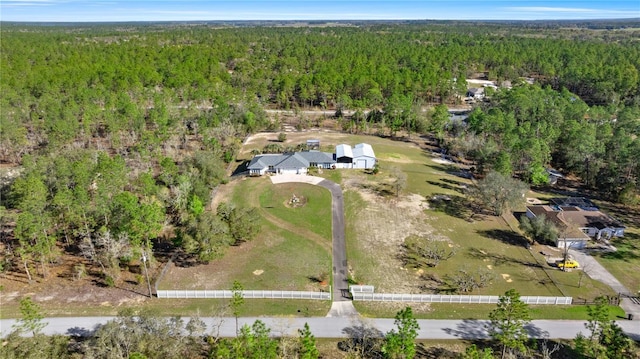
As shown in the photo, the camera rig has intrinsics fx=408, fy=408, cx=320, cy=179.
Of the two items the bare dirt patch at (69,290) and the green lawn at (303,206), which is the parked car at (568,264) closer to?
the green lawn at (303,206)

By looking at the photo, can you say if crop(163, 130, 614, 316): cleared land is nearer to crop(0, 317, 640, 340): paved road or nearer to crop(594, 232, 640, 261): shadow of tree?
crop(0, 317, 640, 340): paved road

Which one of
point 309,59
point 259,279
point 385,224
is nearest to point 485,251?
point 385,224

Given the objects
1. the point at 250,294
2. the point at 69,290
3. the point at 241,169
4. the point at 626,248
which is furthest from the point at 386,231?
the point at 69,290

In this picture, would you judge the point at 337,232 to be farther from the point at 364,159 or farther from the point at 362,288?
the point at 364,159

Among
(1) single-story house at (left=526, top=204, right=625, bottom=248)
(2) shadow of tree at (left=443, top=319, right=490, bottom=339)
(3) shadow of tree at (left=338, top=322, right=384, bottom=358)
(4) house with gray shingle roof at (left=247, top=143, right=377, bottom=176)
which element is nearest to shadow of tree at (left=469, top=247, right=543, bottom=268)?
(1) single-story house at (left=526, top=204, right=625, bottom=248)

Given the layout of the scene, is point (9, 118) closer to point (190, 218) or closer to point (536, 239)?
point (190, 218)
